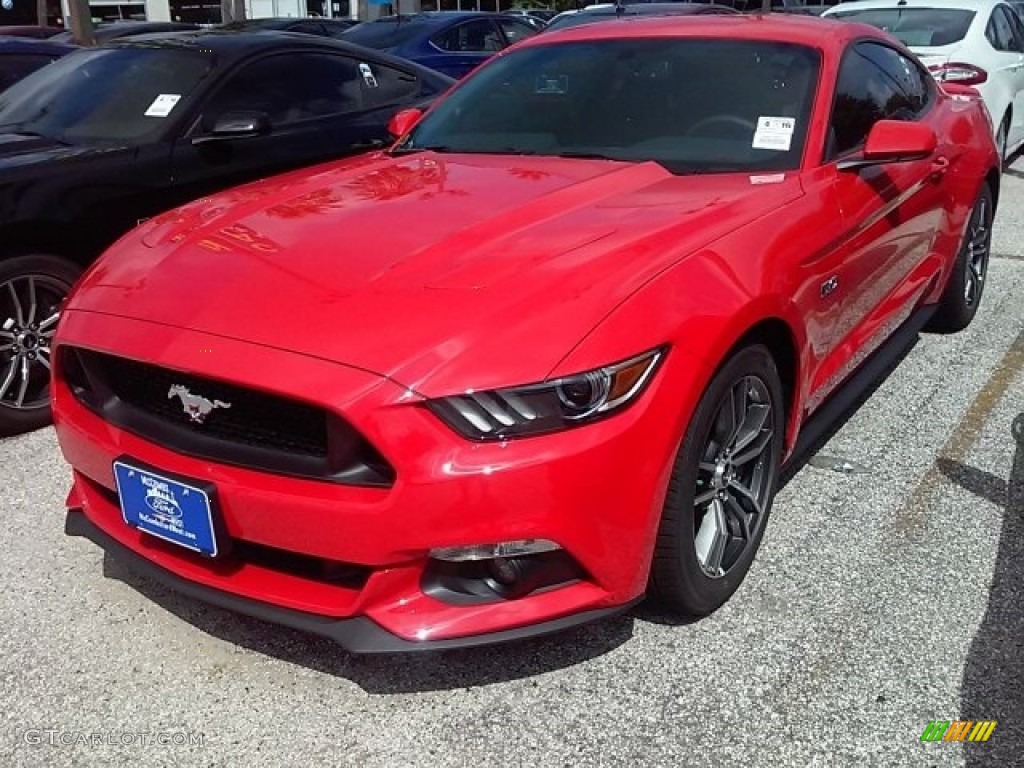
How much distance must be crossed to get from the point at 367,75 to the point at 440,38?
18.7 feet

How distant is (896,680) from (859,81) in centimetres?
222

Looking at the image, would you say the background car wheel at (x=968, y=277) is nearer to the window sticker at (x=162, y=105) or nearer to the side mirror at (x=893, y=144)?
the side mirror at (x=893, y=144)

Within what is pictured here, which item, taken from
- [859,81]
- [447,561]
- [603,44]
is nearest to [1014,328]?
[859,81]

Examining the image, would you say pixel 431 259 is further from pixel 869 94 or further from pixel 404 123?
pixel 869 94

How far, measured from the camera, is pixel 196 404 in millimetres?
2350

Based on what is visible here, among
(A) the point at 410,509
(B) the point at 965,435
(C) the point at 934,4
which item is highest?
→ (C) the point at 934,4

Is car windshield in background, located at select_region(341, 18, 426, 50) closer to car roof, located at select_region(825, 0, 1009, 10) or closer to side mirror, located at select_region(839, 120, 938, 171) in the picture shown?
car roof, located at select_region(825, 0, 1009, 10)

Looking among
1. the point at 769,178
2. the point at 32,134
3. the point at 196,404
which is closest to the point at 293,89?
the point at 32,134

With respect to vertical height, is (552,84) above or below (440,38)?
above

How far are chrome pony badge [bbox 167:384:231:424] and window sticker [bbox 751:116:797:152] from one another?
1.90 metres

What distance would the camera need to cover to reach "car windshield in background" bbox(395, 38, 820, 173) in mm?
3258

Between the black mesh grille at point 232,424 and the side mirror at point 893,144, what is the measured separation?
1963mm

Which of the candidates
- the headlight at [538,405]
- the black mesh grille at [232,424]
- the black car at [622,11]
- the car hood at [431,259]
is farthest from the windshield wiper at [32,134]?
the black car at [622,11]

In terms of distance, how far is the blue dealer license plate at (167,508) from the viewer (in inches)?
89.7
